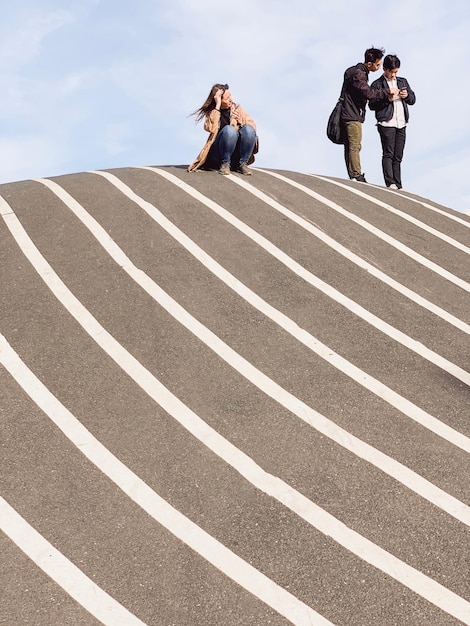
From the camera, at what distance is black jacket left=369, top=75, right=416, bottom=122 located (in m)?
13.5

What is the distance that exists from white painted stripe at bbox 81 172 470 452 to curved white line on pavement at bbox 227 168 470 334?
1715mm

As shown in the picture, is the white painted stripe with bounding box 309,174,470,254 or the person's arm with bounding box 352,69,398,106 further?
the person's arm with bounding box 352,69,398,106

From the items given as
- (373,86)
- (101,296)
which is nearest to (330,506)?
(101,296)

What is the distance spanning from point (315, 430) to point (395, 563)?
1.70 meters

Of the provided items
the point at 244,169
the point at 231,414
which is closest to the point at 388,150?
the point at 244,169

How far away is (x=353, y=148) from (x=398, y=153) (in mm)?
892

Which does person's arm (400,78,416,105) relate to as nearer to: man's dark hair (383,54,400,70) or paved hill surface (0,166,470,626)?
man's dark hair (383,54,400,70)

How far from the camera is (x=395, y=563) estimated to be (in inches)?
203

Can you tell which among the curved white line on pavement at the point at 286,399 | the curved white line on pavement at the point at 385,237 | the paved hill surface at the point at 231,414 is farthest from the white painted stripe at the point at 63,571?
the curved white line on pavement at the point at 385,237

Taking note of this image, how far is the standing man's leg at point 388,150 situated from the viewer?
13.7 metres

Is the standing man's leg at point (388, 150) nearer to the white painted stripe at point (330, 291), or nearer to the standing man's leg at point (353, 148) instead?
the standing man's leg at point (353, 148)

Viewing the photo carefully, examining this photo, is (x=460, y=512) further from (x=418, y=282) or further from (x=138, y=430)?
(x=418, y=282)

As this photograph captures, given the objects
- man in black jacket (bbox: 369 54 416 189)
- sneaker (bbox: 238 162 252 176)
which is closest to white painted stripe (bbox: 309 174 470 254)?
man in black jacket (bbox: 369 54 416 189)

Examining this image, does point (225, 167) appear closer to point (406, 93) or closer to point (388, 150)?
point (388, 150)
